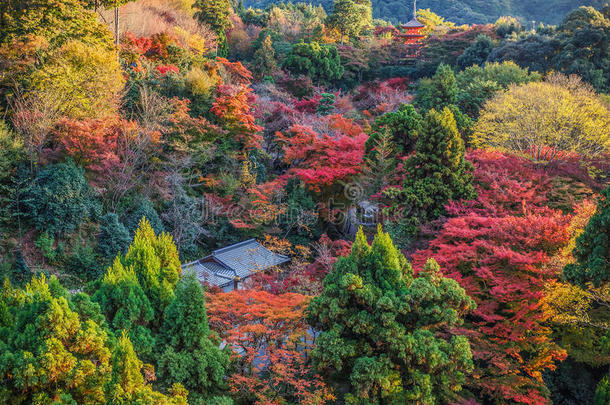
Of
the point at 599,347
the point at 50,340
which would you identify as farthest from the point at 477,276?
the point at 50,340

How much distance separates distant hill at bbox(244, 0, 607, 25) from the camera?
44.8m

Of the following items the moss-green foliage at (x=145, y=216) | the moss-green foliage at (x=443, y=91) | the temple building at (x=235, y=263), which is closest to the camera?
the temple building at (x=235, y=263)

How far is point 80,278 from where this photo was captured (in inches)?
517

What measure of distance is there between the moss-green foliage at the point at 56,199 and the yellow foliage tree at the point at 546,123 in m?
13.9

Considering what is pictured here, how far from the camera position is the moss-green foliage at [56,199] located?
41.7 ft

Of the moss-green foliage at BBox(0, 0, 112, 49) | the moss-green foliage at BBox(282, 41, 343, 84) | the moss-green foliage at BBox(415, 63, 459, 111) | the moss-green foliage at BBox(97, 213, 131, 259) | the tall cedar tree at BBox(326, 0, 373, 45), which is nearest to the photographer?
the moss-green foliage at BBox(97, 213, 131, 259)

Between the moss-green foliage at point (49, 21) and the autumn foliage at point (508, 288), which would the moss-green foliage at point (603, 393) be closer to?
the autumn foliage at point (508, 288)

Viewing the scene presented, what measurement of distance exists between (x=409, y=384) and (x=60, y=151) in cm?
1215

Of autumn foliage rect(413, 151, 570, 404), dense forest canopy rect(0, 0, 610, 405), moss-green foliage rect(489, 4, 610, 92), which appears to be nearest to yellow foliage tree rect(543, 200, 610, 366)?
dense forest canopy rect(0, 0, 610, 405)

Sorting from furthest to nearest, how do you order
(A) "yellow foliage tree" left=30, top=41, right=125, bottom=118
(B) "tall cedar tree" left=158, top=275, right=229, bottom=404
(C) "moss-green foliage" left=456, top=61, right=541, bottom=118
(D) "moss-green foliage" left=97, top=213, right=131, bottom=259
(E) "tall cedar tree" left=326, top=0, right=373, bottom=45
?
(E) "tall cedar tree" left=326, top=0, right=373, bottom=45, (C) "moss-green foliage" left=456, top=61, right=541, bottom=118, (D) "moss-green foliage" left=97, top=213, right=131, bottom=259, (A) "yellow foliage tree" left=30, top=41, right=125, bottom=118, (B) "tall cedar tree" left=158, top=275, right=229, bottom=404

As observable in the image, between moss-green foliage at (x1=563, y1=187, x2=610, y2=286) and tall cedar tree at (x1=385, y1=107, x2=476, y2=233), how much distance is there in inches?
166

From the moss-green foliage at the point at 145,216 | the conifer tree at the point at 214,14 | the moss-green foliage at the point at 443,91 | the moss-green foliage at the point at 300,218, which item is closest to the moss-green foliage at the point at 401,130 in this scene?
the moss-green foliage at the point at 300,218

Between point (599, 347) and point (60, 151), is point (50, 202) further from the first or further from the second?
point (599, 347)

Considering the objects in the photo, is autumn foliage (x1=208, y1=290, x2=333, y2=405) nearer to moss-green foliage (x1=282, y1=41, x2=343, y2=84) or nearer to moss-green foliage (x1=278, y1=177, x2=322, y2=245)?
moss-green foliage (x1=278, y1=177, x2=322, y2=245)
